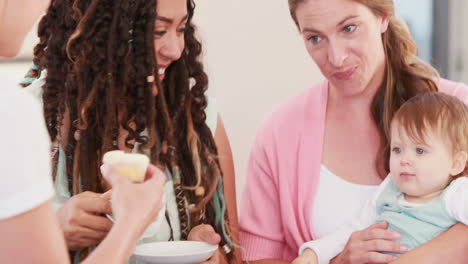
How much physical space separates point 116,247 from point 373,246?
3.35 feet

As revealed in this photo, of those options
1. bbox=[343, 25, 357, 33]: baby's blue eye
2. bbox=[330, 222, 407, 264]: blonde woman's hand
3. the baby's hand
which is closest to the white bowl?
the baby's hand

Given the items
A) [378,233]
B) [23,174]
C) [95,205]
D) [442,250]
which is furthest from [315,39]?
[23,174]

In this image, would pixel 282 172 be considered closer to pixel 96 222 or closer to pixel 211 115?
pixel 211 115

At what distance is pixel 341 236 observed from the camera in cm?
223

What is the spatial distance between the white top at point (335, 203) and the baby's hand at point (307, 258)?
11 centimetres

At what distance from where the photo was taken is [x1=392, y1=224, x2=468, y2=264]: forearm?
2047 mm

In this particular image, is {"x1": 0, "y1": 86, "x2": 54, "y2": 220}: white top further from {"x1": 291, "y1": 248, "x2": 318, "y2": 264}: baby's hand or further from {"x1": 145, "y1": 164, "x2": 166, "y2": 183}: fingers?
{"x1": 291, "y1": 248, "x2": 318, "y2": 264}: baby's hand

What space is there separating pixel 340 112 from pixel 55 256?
144cm

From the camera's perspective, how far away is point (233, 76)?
3.29m

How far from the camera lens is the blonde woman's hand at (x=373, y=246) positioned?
6.88ft

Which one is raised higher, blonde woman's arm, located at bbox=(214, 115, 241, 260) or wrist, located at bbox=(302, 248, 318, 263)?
blonde woman's arm, located at bbox=(214, 115, 241, 260)

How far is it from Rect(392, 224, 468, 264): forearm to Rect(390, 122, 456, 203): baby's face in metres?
0.13

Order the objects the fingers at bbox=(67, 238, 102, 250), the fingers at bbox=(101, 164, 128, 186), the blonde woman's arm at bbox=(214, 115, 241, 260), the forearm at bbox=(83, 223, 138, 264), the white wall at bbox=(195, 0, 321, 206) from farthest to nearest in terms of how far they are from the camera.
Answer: the white wall at bbox=(195, 0, 321, 206) → the blonde woman's arm at bbox=(214, 115, 241, 260) → the fingers at bbox=(67, 238, 102, 250) → the fingers at bbox=(101, 164, 128, 186) → the forearm at bbox=(83, 223, 138, 264)

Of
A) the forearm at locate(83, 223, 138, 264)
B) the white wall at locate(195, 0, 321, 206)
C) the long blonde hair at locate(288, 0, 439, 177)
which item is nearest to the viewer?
the forearm at locate(83, 223, 138, 264)
